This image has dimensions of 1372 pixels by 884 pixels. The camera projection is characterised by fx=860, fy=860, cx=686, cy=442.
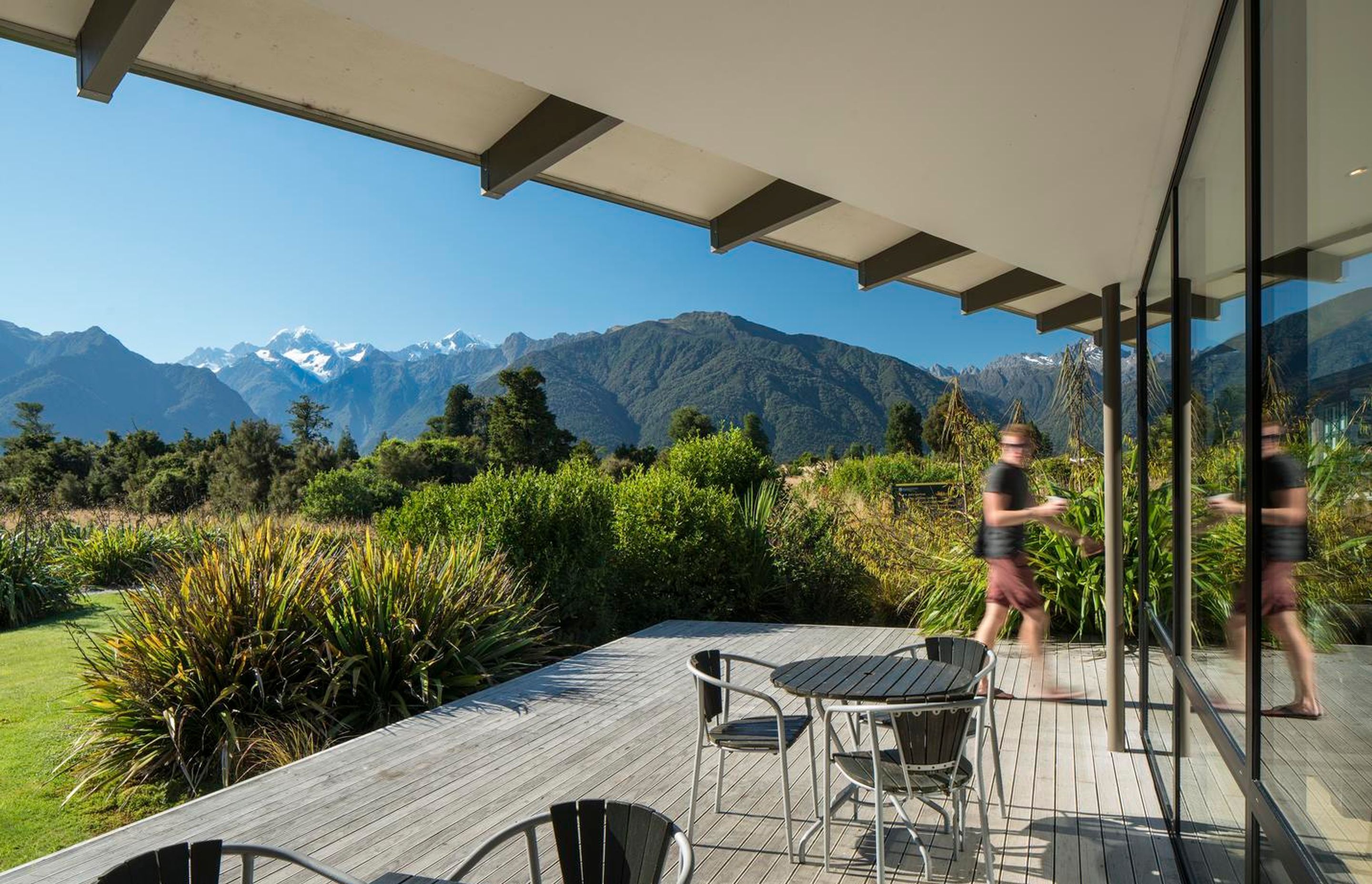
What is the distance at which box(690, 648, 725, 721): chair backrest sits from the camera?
3.47m

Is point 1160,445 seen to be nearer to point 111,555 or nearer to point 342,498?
point 111,555

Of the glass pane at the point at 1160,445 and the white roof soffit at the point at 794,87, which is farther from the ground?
the white roof soffit at the point at 794,87

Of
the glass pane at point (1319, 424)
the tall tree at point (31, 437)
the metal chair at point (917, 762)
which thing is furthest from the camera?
the tall tree at point (31, 437)

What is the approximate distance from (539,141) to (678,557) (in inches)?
257

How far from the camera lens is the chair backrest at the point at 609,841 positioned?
5.74 feet

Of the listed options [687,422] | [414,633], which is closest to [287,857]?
[414,633]

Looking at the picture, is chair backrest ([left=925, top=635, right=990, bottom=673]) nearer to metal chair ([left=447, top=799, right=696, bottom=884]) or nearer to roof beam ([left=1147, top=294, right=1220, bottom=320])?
roof beam ([left=1147, top=294, right=1220, bottom=320])

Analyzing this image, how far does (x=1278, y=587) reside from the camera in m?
1.39

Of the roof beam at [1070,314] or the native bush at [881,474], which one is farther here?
the native bush at [881,474]

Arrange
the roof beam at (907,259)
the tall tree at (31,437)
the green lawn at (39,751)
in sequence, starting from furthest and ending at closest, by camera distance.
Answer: the tall tree at (31,437) → the roof beam at (907,259) → the green lawn at (39,751)

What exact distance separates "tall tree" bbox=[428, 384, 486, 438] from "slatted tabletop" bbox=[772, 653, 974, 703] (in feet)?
195

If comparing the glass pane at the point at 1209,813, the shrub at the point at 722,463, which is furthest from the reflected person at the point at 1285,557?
the shrub at the point at 722,463

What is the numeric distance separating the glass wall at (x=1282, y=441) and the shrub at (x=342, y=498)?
2126cm

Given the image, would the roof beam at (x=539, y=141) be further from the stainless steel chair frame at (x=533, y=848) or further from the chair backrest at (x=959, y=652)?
the chair backrest at (x=959, y=652)
